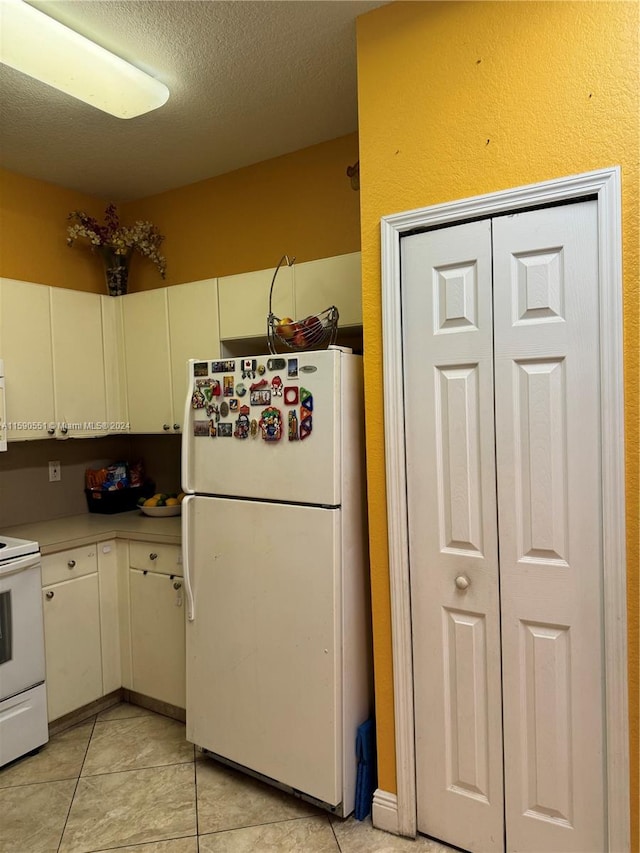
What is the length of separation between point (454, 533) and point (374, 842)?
1.06 meters

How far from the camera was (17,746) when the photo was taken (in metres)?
2.36

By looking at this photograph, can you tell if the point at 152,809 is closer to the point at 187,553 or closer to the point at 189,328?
the point at 187,553

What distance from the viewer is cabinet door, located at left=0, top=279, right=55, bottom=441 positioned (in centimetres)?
271

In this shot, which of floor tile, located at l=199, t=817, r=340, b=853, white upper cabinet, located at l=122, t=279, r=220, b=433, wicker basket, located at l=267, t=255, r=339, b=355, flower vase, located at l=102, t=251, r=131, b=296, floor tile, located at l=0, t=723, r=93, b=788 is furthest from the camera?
flower vase, located at l=102, t=251, r=131, b=296

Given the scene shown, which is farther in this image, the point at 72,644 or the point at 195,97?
the point at 72,644

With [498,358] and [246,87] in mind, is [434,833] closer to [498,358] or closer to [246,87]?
[498,358]

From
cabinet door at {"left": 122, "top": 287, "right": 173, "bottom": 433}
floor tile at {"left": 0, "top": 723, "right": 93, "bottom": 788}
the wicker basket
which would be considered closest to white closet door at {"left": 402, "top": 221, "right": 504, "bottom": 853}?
the wicker basket

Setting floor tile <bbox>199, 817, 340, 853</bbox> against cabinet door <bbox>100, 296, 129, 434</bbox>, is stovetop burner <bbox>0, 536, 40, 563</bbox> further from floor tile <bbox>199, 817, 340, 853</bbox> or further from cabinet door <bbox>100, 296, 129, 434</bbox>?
floor tile <bbox>199, 817, 340, 853</bbox>

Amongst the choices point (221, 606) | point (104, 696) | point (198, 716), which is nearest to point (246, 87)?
point (221, 606)

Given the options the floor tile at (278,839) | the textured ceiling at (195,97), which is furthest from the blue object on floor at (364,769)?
the textured ceiling at (195,97)

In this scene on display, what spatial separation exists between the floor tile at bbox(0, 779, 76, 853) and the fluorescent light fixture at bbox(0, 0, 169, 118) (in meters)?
2.59

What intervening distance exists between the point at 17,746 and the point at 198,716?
2.51 feet

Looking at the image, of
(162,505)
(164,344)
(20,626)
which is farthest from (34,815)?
(164,344)

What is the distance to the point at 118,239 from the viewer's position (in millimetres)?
3248
